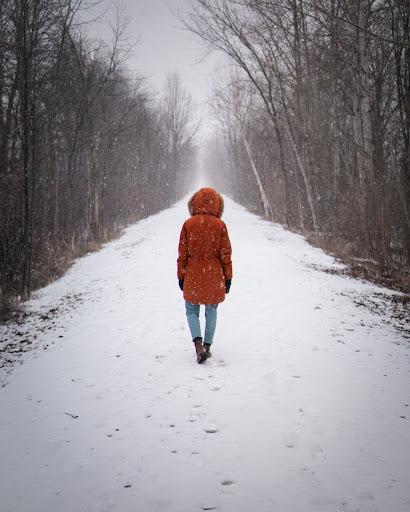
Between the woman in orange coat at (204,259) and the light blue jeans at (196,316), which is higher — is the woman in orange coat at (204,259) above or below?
above

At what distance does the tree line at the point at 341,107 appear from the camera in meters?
8.84

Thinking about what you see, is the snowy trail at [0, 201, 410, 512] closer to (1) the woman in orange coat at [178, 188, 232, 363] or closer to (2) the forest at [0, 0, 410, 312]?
(1) the woman in orange coat at [178, 188, 232, 363]

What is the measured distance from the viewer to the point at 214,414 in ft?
11.0

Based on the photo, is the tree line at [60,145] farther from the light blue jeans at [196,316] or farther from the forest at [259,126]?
the light blue jeans at [196,316]

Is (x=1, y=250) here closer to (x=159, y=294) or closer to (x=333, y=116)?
(x=159, y=294)

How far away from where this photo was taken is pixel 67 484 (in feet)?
8.53

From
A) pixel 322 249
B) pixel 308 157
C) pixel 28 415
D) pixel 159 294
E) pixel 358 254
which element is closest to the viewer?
pixel 28 415

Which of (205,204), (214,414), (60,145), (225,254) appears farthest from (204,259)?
(60,145)

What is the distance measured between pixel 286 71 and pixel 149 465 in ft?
55.5

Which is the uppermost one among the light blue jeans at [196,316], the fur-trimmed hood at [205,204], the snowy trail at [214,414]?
the fur-trimmed hood at [205,204]

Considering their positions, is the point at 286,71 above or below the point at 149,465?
above

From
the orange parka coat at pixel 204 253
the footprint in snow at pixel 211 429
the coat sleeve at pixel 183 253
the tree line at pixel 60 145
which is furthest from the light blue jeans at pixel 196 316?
the tree line at pixel 60 145

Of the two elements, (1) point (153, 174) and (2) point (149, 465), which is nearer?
(2) point (149, 465)

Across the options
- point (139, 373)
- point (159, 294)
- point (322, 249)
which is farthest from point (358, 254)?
point (139, 373)
